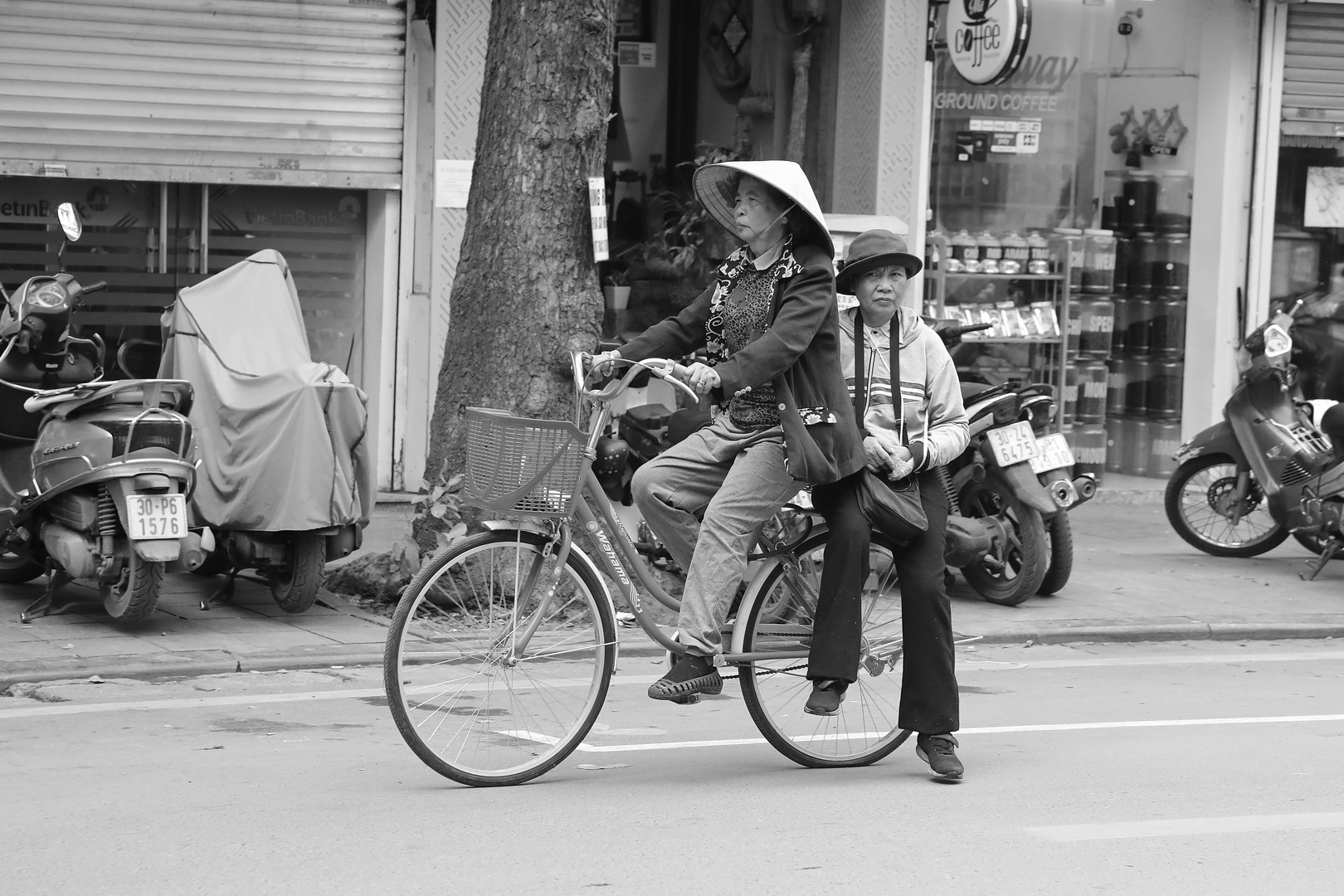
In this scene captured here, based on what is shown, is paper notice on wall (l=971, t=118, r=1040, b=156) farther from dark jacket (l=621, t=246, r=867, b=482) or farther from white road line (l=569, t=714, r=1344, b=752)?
dark jacket (l=621, t=246, r=867, b=482)

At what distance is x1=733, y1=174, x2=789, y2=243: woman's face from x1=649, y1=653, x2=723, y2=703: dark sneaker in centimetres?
137

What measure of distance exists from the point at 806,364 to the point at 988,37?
7.25 metres

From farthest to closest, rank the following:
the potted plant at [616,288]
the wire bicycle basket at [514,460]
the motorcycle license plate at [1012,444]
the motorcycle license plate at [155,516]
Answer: the potted plant at [616,288]
the motorcycle license plate at [1012,444]
the motorcycle license plate at [155,516]
the wire bicycle basket at [514,460]

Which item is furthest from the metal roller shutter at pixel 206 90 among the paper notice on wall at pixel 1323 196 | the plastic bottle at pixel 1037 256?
the paper notice on wall at pixel 1323 196

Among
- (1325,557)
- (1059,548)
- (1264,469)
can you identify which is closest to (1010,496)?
(1059,548)

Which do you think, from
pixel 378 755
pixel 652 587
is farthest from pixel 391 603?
pixel 652 587

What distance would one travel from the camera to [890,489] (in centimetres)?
566

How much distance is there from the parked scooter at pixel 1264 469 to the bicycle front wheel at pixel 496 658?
20.3ft

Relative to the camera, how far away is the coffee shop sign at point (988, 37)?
11859 mm

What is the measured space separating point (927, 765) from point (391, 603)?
11.5 feet

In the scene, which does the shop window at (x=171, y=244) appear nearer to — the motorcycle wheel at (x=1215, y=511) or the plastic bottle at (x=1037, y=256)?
the plastic bottle at (x=1037, y=256)

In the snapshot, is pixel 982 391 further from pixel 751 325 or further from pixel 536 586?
pixel 536 586

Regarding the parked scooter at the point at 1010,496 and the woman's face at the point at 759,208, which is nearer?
the woman's face at the point at 759,208

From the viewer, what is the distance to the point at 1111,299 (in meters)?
13.8
